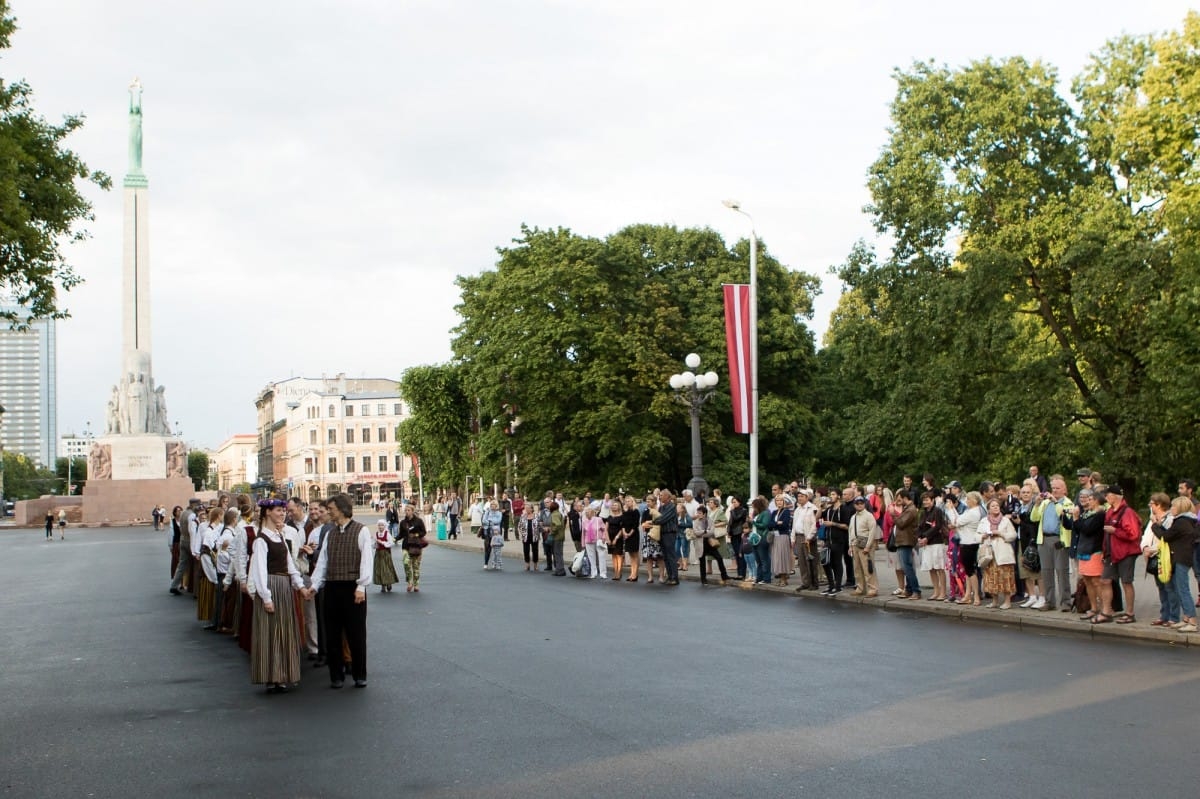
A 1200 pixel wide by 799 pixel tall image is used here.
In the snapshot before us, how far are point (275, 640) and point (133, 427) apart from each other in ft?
231

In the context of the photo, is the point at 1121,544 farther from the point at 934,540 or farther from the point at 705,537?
the point at 705,537

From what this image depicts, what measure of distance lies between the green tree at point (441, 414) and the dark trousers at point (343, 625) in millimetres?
46332

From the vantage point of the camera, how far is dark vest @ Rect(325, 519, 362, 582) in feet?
34.2

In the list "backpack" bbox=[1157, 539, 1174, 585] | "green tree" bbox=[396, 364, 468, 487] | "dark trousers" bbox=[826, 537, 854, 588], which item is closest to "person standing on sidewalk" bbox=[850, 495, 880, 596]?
"dark trousers" bbox=[826, 537, 854, 588]

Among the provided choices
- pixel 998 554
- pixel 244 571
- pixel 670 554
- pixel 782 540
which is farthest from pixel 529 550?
pixel 244 571

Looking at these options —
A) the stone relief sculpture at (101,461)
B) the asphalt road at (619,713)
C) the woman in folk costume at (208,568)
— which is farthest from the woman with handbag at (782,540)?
the stone relief sculpture at (101,461)

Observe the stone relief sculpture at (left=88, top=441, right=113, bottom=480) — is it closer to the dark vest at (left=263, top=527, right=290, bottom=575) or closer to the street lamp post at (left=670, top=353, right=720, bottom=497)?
the street lamp post at (left=670, top=353, right=720, bottom=497)

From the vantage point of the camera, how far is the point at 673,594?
66.2 ft

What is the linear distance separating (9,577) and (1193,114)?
32632 millimetres

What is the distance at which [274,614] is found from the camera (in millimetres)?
10203

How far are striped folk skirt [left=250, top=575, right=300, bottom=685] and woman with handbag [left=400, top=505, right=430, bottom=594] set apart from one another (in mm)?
10898

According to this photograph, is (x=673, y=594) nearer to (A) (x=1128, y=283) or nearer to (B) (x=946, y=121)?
(A) (x=1128, y=283)

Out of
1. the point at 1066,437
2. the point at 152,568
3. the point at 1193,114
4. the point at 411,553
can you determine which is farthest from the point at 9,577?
the point at 1193,114

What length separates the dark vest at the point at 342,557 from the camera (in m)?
10.4
